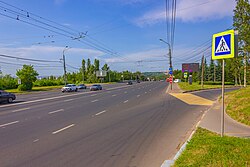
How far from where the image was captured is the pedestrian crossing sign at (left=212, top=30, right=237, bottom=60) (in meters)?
6.09

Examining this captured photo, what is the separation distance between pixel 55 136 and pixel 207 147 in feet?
16.5

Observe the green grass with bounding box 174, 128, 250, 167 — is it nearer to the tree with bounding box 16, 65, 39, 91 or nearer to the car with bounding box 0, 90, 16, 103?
the car with bounding box 0, 90, 16, 103

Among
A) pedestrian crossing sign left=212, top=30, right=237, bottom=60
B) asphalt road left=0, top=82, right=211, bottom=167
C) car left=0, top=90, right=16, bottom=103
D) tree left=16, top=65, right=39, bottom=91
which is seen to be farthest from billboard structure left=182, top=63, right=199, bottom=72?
pedestrian crossing sign left=212, top=30, right=237, bottom=60

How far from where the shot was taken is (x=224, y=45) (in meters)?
6.26

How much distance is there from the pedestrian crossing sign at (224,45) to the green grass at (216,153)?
231cm

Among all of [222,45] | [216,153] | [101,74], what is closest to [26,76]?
[222,45]

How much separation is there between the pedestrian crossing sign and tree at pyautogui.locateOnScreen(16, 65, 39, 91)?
154ft

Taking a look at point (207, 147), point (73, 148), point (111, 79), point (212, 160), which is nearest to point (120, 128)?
point (73, 148)

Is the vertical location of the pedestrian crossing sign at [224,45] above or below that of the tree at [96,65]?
below

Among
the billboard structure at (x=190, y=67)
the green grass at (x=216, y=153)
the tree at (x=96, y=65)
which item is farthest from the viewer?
the tree at (x=96, y=65)

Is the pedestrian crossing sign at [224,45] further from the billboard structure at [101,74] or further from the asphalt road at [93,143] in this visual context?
the billboard structure at [101,74]

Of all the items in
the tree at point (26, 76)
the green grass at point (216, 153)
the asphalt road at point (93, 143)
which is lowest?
the asphalt road at point (93, 143)

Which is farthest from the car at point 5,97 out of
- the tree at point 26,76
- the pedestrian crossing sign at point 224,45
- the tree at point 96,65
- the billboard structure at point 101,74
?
the tree at point 96,65

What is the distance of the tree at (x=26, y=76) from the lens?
47.4 meters
